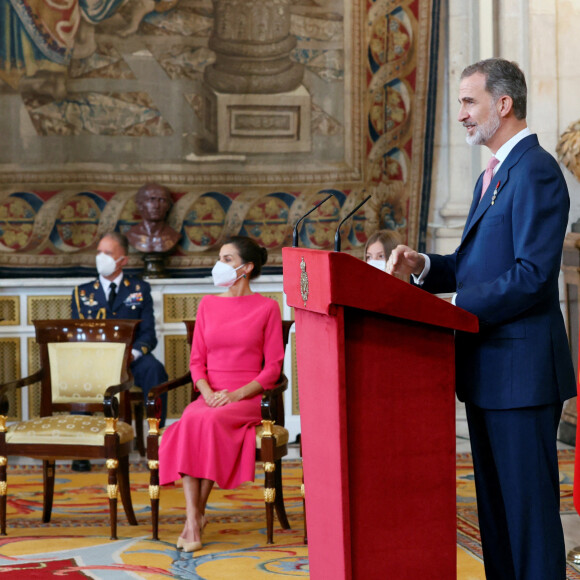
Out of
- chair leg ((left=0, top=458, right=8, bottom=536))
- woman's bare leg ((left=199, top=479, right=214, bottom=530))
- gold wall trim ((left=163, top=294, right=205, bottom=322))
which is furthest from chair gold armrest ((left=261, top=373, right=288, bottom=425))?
gold wall trim ((left=163, top=294, right=205, bottom=322))

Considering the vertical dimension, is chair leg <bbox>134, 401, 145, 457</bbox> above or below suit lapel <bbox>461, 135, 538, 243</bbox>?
below

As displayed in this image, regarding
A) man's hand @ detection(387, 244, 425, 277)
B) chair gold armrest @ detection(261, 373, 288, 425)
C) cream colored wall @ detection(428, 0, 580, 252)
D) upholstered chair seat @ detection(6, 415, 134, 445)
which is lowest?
upholstered chair seat @ detection(6, 415, 134, 445)

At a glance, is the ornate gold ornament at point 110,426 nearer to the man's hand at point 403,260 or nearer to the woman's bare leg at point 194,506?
the woman's bare leg at point 194,506

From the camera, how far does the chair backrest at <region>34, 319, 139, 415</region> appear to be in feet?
17.6

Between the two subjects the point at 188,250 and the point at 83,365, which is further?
the point at 188,250

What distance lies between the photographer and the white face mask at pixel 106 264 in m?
6.54

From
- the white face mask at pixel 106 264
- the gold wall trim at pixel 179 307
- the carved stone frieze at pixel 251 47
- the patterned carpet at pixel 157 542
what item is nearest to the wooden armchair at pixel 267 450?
the patterned carpet at pixel 157 542

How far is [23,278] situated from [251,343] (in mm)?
2944

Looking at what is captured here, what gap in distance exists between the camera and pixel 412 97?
7.55 metres

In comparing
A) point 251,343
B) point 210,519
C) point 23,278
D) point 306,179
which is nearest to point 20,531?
point 210,519

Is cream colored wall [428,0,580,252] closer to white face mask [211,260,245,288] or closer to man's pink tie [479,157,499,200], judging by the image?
white face mask [211,260,245,288]

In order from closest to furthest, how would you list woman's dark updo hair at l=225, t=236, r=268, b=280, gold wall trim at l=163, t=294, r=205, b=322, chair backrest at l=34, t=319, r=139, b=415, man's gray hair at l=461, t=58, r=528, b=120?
man's gray hair at l=461, t=58, r=528, b=120 < woman's dark updo hair at l=225, t=236, r=268, b=280 < chair backrest at l=34, t=319, r=139, b=415 < gold wall trim at l=163, t=294, r=205, b=322

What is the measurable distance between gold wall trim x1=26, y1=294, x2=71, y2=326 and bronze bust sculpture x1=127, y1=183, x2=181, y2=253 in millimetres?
684

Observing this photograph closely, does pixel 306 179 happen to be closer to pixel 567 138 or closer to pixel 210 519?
pixel 567 138
